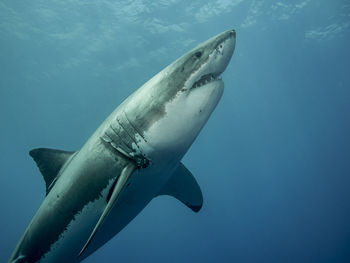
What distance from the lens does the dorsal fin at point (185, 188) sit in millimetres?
3975

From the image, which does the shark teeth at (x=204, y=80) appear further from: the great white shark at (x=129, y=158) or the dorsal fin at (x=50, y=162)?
the dorsal fin at (x=50, y=162)

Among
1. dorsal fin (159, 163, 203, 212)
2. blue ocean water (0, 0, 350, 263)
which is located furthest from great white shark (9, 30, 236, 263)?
blue ocean water (0, 0, 350, 263)

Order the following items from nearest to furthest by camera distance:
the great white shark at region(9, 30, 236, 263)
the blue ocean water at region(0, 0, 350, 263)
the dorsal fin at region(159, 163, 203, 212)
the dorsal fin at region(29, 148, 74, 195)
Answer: the great white shark at region(9, 30, 236, 263) < the dorsal fin at region(29, 148, 74, 195) < the dorsal fin at region(159, 163, 203, 212) < the blue ocean water at region(0, 0, 350, 263)

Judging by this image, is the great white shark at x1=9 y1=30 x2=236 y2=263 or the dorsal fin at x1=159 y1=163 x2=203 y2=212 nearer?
the great white shark at x1=9 y1=30 x2=236 y2=263

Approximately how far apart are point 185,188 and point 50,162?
215 centimetres

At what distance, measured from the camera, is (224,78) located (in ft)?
104

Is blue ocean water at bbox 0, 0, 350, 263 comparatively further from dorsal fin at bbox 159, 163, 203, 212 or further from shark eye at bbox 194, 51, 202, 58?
shark eye at bbox 194, 51, 202, 58

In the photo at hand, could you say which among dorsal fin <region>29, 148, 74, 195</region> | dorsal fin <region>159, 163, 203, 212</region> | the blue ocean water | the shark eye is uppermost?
the blue ocean water

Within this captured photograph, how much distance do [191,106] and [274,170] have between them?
8424 centimetres

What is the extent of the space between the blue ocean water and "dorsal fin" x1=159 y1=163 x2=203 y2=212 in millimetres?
17504

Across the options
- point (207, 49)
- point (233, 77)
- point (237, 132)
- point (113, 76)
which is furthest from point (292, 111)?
point (207, 49)

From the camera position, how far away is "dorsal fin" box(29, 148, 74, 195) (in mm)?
3492

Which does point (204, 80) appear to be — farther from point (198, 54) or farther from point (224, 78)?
point (224, 78)

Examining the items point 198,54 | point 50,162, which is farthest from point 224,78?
point 198,54
